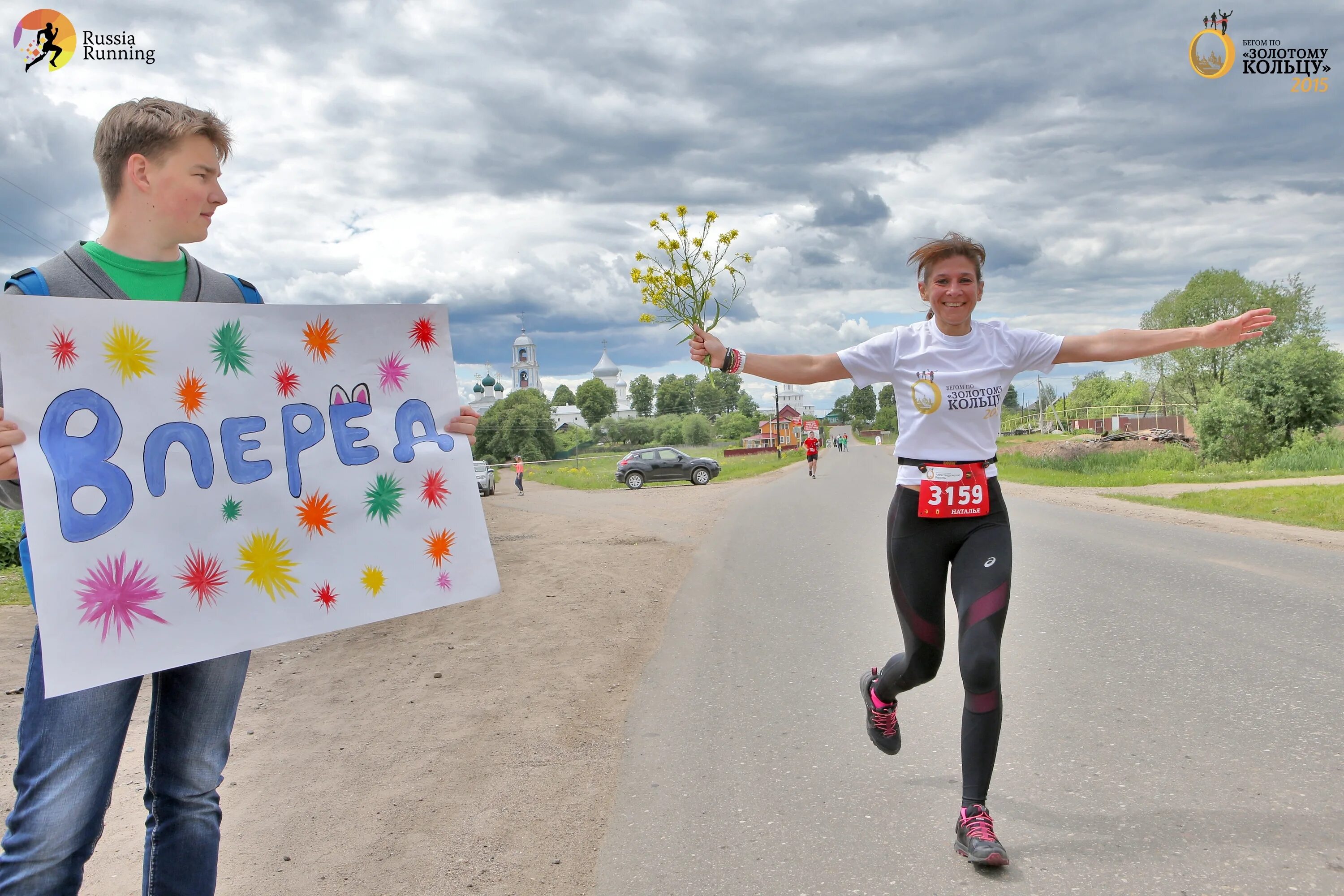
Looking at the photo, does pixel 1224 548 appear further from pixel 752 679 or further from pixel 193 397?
pixel 193 397

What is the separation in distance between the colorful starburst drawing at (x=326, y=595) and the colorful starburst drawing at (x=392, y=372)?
635 mm

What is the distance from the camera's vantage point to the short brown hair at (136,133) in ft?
7.57

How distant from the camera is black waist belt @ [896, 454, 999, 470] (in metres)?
3.45

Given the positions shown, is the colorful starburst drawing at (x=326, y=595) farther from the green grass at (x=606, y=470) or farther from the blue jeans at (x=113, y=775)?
the green grass at (x=606, y=470)

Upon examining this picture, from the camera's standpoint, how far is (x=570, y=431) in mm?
123938

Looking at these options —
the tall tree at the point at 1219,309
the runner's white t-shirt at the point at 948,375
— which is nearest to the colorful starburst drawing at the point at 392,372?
the runner's white t-shirt at the point at 948,375

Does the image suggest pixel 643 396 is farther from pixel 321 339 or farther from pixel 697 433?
pixel 321 339

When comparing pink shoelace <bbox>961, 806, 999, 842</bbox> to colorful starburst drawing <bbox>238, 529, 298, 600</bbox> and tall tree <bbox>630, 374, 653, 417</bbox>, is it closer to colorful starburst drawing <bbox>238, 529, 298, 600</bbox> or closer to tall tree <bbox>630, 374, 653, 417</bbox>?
colorful starburst drawing <bbox>238, 529, 298, 600</bbox>

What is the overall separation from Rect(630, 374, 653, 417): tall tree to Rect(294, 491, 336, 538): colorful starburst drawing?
160 m

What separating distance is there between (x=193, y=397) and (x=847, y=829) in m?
2.62

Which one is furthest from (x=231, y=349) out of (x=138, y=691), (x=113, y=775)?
(x=113, y=775)

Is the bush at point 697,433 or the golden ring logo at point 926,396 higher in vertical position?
the golden ring logo at point 926,396

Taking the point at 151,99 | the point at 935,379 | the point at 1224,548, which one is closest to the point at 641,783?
the point at 935,379

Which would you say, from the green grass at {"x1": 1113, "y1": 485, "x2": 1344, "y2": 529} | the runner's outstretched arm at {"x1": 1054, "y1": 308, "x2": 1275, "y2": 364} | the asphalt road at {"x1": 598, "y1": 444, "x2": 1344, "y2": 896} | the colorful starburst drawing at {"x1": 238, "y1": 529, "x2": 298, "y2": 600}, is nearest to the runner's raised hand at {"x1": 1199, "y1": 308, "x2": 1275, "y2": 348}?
the runner's outstretched arm at {"x1": 1054, "y1": 308, "x2": 1275, "y2": 364}
